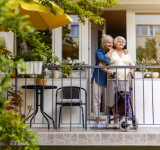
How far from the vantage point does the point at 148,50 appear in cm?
723

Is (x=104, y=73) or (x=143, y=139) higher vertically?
(x=104, y=73)

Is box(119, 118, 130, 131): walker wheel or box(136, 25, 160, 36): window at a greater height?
box(136, 25, 160, 36): window

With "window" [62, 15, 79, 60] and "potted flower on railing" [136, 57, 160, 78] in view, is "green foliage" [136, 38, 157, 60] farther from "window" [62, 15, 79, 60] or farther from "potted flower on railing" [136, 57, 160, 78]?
"window" [62, 15, 79, 60]

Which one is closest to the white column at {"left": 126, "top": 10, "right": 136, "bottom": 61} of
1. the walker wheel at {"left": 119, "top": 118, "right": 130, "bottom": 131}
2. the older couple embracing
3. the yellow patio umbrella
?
the older couple embracing

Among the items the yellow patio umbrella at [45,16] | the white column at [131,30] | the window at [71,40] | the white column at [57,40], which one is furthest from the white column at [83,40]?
the yellow patio umbrella at [45,16]

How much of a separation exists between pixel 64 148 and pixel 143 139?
1.39m

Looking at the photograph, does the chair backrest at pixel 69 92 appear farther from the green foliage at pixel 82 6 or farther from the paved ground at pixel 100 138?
the green foliage at pixel 82 6

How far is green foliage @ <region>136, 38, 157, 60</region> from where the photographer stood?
23.5 ft

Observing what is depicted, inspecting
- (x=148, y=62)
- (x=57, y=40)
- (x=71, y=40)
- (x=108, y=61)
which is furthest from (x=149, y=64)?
(x=57, y=40)

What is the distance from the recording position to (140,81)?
632cm

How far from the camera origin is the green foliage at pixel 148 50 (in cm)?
716

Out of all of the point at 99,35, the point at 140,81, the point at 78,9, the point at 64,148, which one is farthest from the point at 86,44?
the point at 64,148

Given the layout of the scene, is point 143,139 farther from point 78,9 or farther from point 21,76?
point 21,76

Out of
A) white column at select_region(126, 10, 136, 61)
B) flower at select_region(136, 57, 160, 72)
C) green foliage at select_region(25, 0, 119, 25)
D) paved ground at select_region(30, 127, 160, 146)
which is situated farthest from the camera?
white column at select_region(126, 10, 136, 61)
